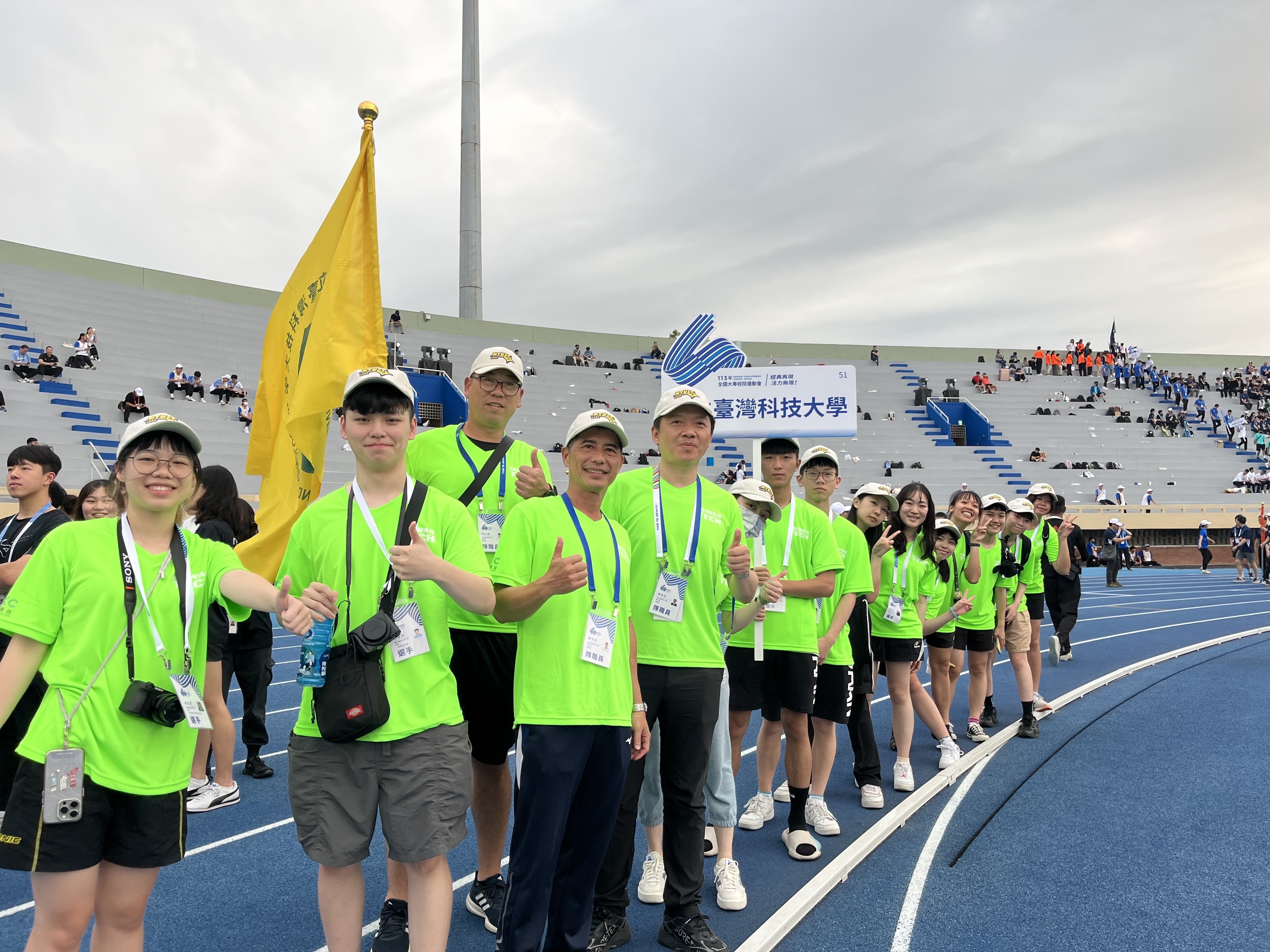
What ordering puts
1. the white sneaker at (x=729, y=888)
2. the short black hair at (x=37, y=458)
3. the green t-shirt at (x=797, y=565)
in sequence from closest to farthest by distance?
the white sneaker at (x=729, y=888)
the short black hair at (x=37, y=458)
the green t-shirt at (x=797, y=565)

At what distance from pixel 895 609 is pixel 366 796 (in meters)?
3.91

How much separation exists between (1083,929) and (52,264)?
36.1 meters

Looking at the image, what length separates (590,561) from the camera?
279 centimetres

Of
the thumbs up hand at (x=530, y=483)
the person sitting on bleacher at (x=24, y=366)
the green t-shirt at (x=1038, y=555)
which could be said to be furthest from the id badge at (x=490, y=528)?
the person sitting on bleacher at (x=24, y=366)

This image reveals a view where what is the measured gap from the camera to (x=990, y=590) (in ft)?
21.6

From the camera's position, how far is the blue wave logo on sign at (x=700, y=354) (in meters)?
8.94

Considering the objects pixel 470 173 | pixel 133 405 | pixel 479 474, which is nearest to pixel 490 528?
pixel 479 474

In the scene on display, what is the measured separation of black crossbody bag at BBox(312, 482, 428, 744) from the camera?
2227 mm

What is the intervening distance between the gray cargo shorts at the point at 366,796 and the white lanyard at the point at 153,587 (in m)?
0.42

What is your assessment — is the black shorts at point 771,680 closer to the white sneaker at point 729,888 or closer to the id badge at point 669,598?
the white sneaker at point 729,888

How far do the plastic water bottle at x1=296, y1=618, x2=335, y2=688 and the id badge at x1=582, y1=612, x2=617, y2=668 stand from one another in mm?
792

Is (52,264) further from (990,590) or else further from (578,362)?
(990,590)

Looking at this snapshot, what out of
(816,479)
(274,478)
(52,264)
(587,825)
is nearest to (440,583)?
(587,825)

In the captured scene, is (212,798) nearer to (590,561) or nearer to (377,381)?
(590,561)
